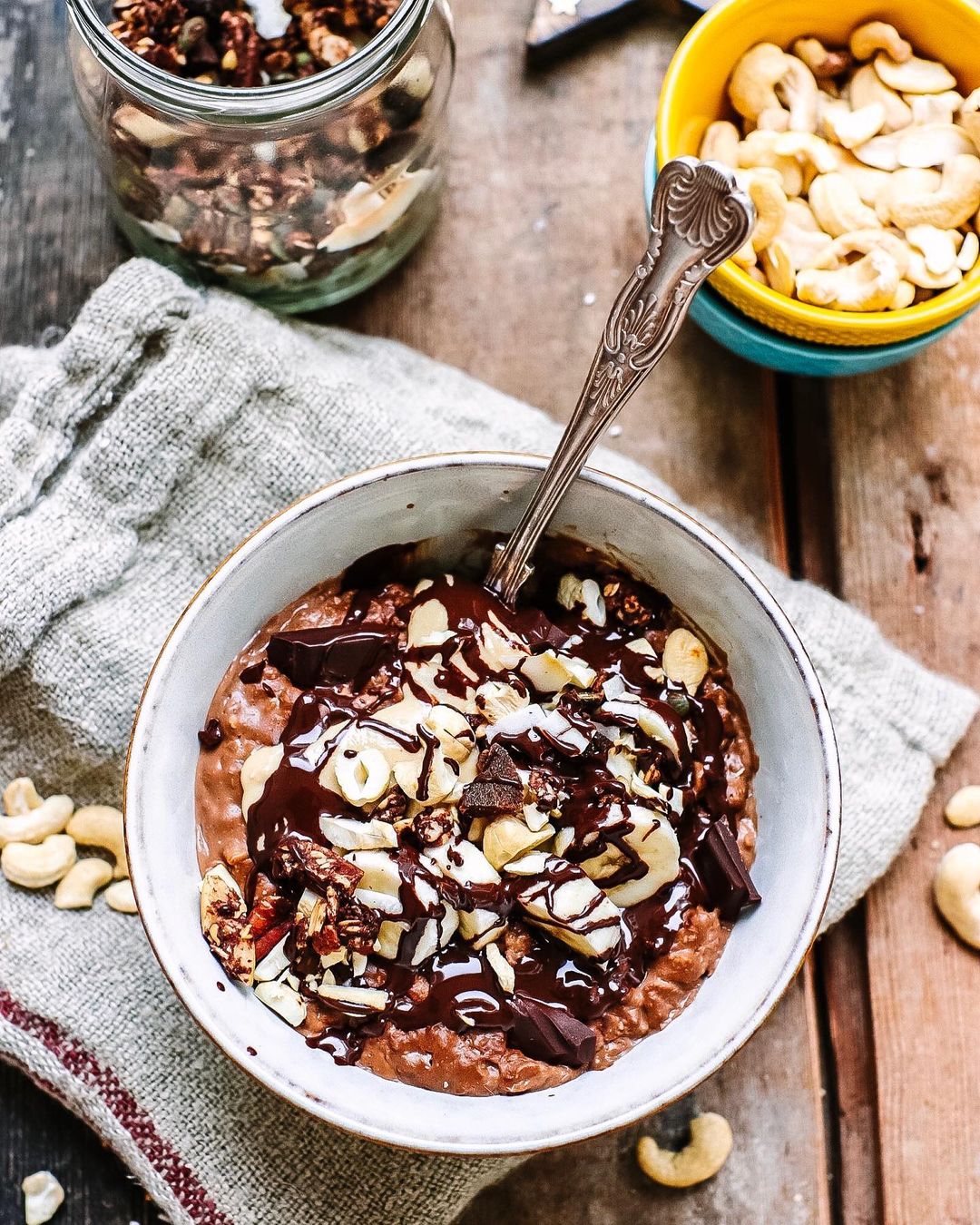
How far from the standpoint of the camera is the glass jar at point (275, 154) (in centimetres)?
128

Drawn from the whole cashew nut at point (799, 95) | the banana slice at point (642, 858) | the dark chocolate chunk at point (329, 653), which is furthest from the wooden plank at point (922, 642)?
the dark chocolate chunk at point (329, 653)

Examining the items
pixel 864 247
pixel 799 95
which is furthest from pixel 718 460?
pixel 799 95

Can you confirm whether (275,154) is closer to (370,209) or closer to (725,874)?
(370,209)

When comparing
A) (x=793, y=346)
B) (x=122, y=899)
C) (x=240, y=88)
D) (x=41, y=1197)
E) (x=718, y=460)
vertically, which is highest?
(x=240, y=88)

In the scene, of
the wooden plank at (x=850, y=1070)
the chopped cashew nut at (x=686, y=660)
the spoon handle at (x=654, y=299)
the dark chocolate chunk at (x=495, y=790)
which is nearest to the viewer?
the spoon handle at (x=654, y=299)

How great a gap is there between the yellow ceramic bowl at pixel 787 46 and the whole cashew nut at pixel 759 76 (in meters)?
0.01

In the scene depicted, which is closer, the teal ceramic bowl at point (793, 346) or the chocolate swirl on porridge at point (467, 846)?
the chocolate swirl on porridge at point (467, 846)

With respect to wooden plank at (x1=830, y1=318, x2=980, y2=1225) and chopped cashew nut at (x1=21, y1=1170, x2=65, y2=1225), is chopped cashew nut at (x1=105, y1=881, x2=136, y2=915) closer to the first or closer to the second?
chopped cashew nut at (x1=21, y1=1170, x2=65, y2=1225)

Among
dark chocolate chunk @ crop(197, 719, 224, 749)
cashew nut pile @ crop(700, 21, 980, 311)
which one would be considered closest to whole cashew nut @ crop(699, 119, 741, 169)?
cashew nut pile @ crop(700, 21, 980, 311)

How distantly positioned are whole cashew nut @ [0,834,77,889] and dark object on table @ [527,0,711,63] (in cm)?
116

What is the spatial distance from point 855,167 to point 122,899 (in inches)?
48.3

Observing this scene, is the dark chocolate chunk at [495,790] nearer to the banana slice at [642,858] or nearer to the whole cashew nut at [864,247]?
the banana slice at [642,858]

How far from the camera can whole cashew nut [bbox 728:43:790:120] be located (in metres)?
1.48

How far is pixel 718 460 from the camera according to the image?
1.60 metres
